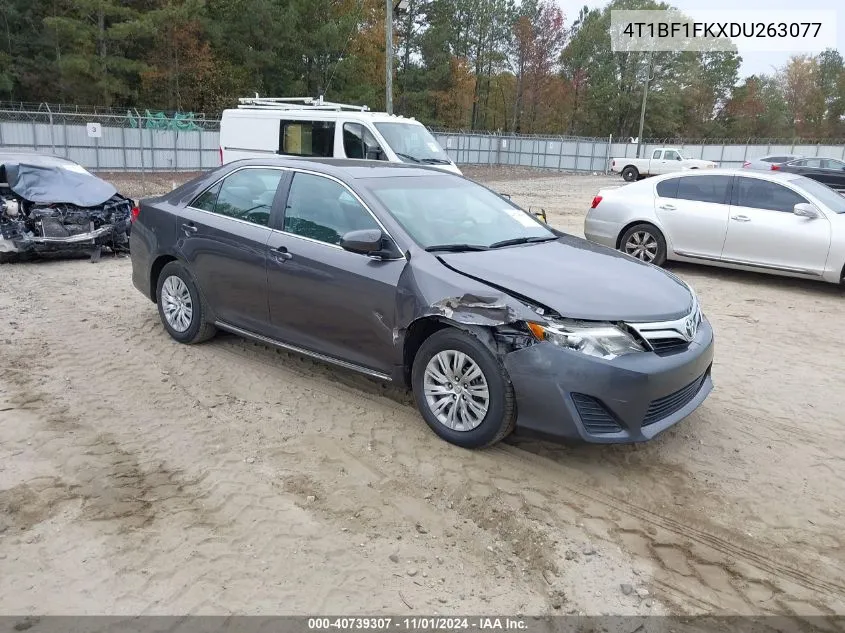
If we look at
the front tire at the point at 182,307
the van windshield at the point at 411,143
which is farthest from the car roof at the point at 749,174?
the front tire at the point at 182,307

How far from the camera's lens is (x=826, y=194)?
29.6ft

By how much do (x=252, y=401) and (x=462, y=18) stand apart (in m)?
64.8

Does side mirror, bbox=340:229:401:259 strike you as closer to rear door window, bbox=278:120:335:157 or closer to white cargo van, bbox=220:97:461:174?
white cargo van, bbox=220:97:461:174

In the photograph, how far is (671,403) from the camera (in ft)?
13.1

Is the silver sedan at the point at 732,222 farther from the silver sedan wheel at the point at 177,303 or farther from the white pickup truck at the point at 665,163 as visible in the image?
the white pickup truck at the point at 665,163

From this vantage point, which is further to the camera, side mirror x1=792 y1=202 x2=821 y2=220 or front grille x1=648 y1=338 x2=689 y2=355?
side mirror x1=792 y1=202 x2=821 y2=220

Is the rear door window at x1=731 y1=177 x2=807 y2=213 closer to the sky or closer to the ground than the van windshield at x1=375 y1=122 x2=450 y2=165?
closer to the ground

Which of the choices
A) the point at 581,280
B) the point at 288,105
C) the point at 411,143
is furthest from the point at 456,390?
the point at 288,105

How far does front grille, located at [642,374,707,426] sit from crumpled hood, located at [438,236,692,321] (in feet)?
1.46

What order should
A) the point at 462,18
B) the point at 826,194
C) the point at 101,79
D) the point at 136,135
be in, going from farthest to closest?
the point at 462,18
the point at 101,79
the point at 136,135
the point at 826,194

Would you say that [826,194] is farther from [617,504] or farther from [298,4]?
[298,4]

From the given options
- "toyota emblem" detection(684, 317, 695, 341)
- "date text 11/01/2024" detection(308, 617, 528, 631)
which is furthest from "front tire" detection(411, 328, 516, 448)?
"date text 11/01/2024" detection(308, 617, 528, 631)

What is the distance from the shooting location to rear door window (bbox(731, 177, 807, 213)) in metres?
8.74

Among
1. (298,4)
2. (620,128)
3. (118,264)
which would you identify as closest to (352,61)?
(298,4)
